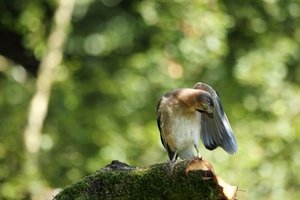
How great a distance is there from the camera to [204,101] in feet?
19.3

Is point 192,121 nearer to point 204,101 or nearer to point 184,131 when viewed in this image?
point 184,131

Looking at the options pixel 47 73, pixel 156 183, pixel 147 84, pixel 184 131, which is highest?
pixel 47 73

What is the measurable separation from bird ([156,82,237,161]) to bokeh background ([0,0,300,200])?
3326 millimetres

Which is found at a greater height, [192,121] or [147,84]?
[147,84]

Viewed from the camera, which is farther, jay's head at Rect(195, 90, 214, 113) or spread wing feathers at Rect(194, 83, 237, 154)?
spread wing feathers at Rect(194, 83, 237, 154)

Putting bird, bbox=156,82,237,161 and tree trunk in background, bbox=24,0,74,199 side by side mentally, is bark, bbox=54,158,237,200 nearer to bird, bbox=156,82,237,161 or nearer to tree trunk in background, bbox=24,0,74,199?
bird, bbox=156,82,237,161

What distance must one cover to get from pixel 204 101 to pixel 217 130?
269mm

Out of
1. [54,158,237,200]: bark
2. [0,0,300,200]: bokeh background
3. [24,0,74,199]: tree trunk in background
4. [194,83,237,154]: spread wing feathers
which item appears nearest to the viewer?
[54,158,237,200]: bark

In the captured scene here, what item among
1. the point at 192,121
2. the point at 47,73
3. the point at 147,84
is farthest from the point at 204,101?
the point at 47,73

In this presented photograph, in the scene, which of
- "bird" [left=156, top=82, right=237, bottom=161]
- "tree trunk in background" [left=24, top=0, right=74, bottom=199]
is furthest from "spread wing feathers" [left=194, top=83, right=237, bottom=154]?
"tree trunk in background" [left=24, top=0, right=74, bottom=199]

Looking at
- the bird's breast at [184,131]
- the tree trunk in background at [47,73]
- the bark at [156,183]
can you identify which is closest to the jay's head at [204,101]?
the bird's breast at [184,131]

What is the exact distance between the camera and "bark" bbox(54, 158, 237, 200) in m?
4.14

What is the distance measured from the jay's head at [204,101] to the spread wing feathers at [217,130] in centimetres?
→ 8

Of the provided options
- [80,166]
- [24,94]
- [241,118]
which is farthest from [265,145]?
[24,94]
